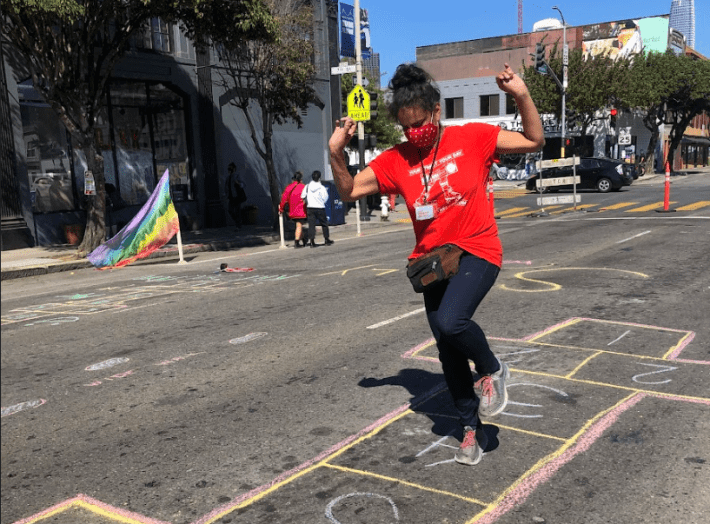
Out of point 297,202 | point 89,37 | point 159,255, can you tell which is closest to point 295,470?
point 159,255

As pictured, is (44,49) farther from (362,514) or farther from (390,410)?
(362,514)

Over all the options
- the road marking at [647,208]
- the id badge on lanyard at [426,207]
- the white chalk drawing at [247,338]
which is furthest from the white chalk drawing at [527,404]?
the road marking at [647,208]

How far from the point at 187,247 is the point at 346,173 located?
13196mm

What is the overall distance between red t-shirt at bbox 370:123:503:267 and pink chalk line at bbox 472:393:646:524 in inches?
43.7

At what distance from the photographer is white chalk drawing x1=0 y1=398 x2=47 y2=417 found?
15.0 feet

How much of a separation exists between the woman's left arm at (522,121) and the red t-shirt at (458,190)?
0.08m

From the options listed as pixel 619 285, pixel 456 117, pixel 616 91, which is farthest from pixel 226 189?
pixel 456 117

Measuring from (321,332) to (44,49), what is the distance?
407 inches

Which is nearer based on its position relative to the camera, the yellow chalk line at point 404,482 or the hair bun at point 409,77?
the yellow chalk line at point 404,482

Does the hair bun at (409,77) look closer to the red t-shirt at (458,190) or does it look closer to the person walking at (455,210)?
the person walking at (455,210)

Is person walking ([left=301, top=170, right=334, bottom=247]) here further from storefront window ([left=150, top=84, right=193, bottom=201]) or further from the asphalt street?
storefront window ([left=150, top=84, right=193, bottom=201])

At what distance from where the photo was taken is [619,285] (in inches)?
347

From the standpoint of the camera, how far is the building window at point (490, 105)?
2025 inches

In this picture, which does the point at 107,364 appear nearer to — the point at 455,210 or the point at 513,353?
the point at 513,353
